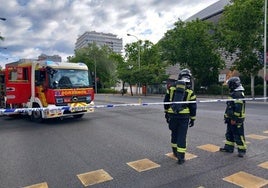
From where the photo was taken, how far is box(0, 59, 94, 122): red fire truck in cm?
1069

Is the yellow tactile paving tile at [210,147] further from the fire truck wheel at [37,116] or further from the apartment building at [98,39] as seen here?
the apartment building at [98,39]

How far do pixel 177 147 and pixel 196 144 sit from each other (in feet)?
5.25

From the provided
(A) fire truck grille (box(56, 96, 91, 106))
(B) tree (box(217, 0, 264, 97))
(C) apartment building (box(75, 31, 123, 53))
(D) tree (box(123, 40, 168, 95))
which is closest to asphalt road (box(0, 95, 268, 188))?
(A) fire truck grille (box(56, 96, 91, 106))

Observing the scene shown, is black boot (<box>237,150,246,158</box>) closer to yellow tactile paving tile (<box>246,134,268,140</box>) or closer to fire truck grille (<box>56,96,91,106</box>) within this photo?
yellow tactile paving tile (<box>246,134,268,140</box>)

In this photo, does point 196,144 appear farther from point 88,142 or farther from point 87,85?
point 87,85

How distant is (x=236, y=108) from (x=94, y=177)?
127 inches

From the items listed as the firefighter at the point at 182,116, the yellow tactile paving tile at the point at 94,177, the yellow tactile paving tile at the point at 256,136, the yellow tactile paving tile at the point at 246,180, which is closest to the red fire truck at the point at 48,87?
the firefighter at the point at 182,116

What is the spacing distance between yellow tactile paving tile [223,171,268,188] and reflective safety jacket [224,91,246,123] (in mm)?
1330

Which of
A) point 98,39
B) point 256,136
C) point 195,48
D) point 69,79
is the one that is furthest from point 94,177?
point 98,39

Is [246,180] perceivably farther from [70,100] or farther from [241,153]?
[70,100]

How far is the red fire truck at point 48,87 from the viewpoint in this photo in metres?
10.7

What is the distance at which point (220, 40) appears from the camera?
3022cm

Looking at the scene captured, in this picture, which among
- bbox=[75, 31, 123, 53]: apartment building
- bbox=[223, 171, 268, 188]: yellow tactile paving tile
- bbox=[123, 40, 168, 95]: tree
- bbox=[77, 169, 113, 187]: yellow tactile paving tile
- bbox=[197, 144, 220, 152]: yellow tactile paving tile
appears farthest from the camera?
bbox=[75, 31, 123, 53]: apartment building

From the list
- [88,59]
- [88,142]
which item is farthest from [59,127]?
[88,59]
